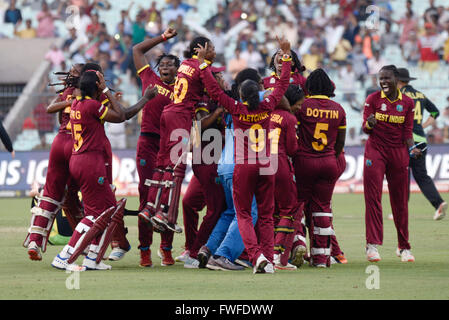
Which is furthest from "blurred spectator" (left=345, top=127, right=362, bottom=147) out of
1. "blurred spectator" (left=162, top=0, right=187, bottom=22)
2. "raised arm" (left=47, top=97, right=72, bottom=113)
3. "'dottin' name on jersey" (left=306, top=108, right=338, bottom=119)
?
"raised arm" (left=47, top=97, right=72, bottom=113)

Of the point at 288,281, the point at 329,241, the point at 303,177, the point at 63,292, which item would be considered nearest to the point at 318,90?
the point at 303,177

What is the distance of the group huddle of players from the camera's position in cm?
1030

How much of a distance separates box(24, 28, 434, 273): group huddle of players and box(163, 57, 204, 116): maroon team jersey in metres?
0.01

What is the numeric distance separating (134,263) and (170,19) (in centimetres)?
1894

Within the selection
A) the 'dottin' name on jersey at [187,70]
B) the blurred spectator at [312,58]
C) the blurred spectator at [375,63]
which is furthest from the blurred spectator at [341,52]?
the 'dottin' name on jersey at [187,70]

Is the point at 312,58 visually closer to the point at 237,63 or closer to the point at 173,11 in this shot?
the point at 237,63

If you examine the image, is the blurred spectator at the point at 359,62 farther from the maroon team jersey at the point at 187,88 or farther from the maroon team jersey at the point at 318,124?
the maroon team jersey at the point at 187,88

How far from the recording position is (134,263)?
11.7 m

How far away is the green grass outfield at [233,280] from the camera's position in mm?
8656

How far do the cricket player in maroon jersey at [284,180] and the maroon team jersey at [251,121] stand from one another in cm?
34

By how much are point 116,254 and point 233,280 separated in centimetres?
269

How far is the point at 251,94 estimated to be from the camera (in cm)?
Result: 1007

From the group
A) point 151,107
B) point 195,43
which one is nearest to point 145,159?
point 151,107

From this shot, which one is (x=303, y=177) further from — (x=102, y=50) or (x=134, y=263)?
(x=102, y=50)
